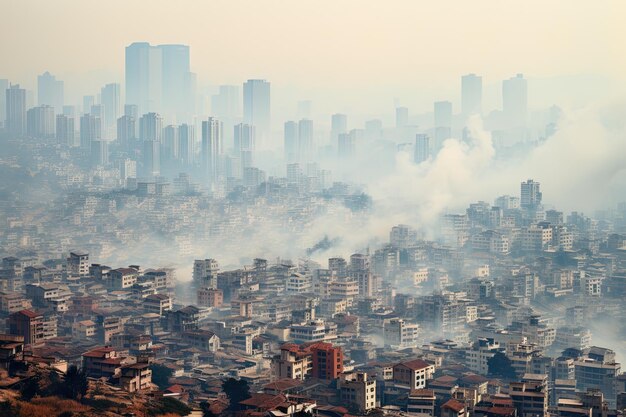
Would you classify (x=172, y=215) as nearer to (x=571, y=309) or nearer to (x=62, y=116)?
(x=62, y=116)

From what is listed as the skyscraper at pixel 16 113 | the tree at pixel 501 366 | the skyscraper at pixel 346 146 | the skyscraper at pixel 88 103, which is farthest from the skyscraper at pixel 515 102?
the tree at pixel 501 366

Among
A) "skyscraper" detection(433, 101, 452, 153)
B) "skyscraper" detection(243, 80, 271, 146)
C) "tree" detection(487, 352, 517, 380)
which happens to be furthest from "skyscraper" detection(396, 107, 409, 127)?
"tree" detection(487, 352, 517, 380)

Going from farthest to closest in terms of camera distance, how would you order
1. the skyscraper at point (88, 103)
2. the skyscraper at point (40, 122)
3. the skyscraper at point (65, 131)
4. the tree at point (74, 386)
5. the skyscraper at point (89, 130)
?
the skyscraper at point (89, 130) < the skyscraper at point (88, 103) < the skyscraper at point (65, 131) < the skyscraper at point (40, 122) < the tree at point (74, 386)

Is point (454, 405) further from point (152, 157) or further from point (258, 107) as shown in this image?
point (258, 107)

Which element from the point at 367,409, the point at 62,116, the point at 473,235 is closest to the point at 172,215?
the point at 62,116

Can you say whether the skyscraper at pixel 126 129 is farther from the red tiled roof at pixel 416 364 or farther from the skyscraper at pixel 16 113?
the red tiled roof at pixel 416 364

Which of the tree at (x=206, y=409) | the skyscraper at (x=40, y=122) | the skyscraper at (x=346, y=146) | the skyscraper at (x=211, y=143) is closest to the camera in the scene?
the tree at (x=206, y=409)
